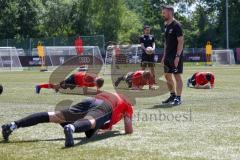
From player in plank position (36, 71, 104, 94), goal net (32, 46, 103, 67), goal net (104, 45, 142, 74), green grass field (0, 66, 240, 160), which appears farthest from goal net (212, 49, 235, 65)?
green grass field (0, 66, 240, 160)

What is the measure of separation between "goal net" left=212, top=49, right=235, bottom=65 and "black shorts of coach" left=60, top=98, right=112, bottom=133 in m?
41.3

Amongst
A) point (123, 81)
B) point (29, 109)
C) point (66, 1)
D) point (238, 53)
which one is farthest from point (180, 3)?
point (29, 109)

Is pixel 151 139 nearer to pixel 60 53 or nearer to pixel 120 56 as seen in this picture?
pixel 120 56

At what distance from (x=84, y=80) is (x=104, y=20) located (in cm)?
6097

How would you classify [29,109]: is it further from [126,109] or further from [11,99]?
[126,109]

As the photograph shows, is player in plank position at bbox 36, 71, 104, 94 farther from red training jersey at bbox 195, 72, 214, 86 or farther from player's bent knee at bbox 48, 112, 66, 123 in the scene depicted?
player's bent knee at bbox 48, 112, 66, 123

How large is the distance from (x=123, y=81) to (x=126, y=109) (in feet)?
32.0

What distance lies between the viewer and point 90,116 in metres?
7.06

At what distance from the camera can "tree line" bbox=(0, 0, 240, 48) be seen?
67250 mm

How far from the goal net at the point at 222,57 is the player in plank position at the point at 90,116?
41.0m

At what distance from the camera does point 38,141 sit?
7160mm

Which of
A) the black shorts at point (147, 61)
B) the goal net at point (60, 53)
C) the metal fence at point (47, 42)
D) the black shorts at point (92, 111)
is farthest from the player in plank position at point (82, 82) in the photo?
the metal fence at point (47, 42)

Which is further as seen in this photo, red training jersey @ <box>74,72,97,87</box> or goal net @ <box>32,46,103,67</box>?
goal net @ <box>32,46,103,67</box>

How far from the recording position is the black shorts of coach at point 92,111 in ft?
23.5
